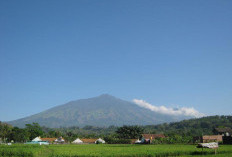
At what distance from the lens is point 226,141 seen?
2003 inches

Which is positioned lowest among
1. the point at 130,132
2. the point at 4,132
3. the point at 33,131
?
the point at 130,132

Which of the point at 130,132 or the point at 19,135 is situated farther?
the point at 130,132

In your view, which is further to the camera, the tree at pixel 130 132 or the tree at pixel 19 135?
the tree at pixel 130 132

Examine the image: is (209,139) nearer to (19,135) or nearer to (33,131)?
(19,135)

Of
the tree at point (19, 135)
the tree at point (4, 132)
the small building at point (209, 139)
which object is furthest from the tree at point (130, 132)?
the tree at point (4, 132)

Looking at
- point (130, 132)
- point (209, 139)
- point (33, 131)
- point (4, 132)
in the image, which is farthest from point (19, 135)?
point (209, 139)

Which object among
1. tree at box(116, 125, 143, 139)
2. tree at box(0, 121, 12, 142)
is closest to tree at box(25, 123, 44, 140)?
tree at box(0, 121, 12, 142)

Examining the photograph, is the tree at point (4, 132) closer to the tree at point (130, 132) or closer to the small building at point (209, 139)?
the tree at point (130, 132)

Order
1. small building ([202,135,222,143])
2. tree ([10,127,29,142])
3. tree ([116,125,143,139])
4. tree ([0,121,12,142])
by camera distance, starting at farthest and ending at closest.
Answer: tree ([116,125,143,139]) < tree ([10,127,29,142]) < tree ([0,121,12,142]) < small building ([202,135,222,143])

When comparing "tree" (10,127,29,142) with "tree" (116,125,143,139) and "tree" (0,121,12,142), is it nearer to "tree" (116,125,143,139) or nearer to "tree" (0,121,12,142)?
"tree" (0,121,12,142)

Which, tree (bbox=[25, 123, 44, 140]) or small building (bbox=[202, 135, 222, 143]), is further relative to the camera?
tree (bbox=[25, 123, 44, 140])

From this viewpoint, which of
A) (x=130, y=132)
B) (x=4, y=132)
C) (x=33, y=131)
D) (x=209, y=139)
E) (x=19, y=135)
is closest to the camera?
(x=209, y=139)

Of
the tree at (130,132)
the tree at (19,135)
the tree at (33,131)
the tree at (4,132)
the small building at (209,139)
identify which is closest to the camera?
the small building at (209,139)

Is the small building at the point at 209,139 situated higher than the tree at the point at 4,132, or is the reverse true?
the tree at the point at 4,132
